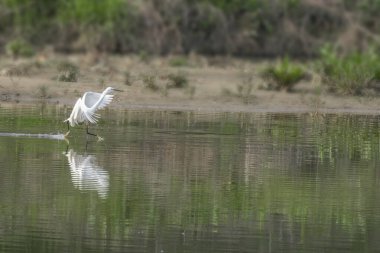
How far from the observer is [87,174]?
14.4 meters

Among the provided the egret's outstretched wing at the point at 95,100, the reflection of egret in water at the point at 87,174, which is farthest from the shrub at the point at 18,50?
the reflection of egret in water at the point at 87,174

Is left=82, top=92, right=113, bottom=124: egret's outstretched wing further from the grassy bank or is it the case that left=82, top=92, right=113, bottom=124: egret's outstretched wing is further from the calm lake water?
the grassy bank

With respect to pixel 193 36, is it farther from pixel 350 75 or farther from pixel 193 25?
pixel 350 75

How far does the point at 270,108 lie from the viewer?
24625mm

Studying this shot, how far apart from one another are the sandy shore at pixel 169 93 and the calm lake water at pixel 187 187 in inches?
136

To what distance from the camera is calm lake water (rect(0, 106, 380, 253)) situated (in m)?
11.0

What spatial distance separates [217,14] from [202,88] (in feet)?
51.9

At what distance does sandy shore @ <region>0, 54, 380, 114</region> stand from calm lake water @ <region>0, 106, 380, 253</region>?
11.3 feet

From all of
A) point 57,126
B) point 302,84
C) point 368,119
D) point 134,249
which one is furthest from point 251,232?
point 302,84

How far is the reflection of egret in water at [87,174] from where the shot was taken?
44.2 feet

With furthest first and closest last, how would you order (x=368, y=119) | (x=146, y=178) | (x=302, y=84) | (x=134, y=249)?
1. (x=302, y=84)
2. (x=368, y=119)
3. (x=146, y=178)
4. (x=134, y=249)

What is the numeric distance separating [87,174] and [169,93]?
1161cm

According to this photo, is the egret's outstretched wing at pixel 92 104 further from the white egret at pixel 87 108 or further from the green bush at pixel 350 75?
the green bush at pixel 350 75

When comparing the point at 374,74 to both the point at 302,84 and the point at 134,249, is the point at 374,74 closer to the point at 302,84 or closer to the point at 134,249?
the point at 302,84
